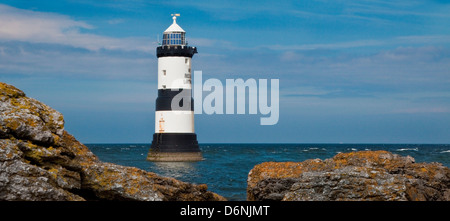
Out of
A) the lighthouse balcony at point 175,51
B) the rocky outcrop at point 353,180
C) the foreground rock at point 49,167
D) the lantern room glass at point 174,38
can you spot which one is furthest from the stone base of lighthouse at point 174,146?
the foreground rock at point 49,167

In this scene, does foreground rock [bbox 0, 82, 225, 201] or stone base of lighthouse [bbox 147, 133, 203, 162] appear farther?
stone base of lighthouse [bbox 147, 133, 203, 162]

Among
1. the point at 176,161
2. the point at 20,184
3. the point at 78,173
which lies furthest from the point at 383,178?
the point at 176,161

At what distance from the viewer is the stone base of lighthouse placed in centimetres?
4634

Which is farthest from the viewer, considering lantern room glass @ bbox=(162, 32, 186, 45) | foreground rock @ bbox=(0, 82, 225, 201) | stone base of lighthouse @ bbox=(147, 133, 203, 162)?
lantern room glass @ bbox=(162, 32, 186, 45)

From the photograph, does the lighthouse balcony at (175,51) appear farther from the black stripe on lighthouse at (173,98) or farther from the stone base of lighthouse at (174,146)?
the stone base of lighthouse at (174,146)

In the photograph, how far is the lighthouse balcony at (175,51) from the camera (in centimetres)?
4697

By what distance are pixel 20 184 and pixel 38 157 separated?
56cm

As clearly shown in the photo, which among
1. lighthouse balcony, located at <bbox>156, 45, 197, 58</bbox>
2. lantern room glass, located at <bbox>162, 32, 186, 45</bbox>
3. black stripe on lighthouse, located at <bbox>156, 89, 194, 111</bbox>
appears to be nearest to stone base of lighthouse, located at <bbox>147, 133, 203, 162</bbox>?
black stripe on lighthouse, located at <bbox>156, 89, 194, 111</bbox>

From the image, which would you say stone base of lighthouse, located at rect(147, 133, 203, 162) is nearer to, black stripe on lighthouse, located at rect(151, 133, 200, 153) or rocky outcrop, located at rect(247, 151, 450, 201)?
black stripe on lighthouse, located at rect(151, 133, 200, 153)

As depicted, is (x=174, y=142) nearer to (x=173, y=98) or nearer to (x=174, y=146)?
(x=174, y=146)

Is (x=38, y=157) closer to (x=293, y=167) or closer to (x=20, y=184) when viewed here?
(x=20, y=184)

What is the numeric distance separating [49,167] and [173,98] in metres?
38.6

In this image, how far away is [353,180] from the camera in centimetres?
859

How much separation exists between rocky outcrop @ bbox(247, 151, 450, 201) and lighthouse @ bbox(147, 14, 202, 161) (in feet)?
113
